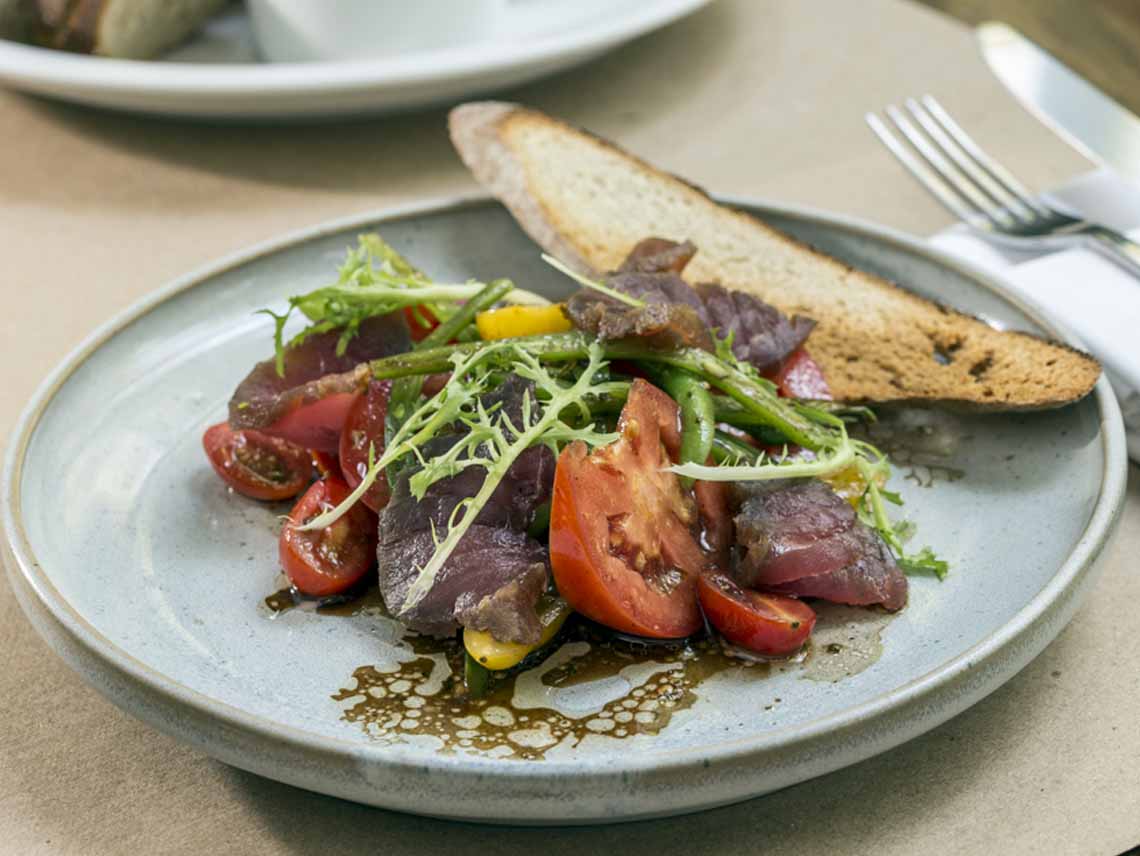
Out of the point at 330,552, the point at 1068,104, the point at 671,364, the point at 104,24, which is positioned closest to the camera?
the point at 330,552

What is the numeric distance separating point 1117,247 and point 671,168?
141 centimetres

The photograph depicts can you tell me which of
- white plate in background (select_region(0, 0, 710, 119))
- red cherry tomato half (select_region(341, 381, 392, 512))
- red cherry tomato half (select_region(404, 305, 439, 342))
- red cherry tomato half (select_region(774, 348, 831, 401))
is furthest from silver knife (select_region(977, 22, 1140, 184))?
red cherry tomato half (select_region(341, 381, 392, 512))

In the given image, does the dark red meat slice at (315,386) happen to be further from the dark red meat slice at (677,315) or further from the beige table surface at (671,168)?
the beige table surface at (671,168)

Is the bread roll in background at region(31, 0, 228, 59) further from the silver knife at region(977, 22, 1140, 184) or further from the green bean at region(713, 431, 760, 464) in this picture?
the green bean at region(713, 431, 760, 464)

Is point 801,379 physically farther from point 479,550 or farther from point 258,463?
point 258,463

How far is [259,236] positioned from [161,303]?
3.13 ft

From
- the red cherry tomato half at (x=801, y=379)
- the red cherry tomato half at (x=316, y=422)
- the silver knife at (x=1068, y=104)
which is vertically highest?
the silver knife at (x=1068, y=104)

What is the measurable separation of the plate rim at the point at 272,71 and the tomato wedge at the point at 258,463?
1.54m

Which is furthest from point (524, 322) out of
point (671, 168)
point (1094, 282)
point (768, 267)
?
point (671, 168)

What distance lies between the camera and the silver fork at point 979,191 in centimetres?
310

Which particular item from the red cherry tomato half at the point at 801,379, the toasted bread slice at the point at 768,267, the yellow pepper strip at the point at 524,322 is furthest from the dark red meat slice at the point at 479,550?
the toasted bread slice at the point at 768,267

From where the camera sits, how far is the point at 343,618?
7.00 ft

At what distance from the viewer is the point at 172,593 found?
2.17 m

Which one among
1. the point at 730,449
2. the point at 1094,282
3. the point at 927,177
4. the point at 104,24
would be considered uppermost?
the point at 1094,282
